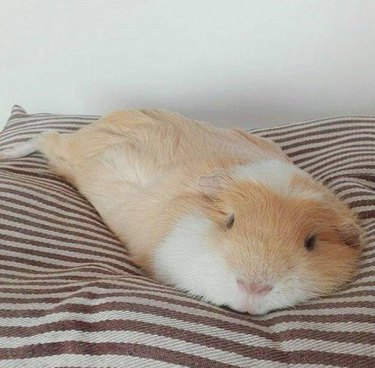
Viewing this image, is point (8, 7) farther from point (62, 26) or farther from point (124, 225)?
point (124, 225)

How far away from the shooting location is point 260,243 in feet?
2.79

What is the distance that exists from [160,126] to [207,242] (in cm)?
38

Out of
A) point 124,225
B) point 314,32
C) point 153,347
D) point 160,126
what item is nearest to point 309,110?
point 314,32

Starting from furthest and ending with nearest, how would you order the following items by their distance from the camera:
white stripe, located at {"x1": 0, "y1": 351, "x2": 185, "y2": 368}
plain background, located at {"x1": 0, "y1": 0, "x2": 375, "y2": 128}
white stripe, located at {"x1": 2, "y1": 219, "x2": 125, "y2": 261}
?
plain background, located at {"x1": 0, "y1": 0, "x2": 375, "y2": 128}
white stripe, located at {"x1": 2, "y1": 219, "x2": 125, "y2": 261}
white stripe, located at {"x1": 0, "y1": 351, "x2": 185, "y2": 368}

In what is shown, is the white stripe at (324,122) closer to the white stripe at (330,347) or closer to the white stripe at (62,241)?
the white stripe at (62,241)

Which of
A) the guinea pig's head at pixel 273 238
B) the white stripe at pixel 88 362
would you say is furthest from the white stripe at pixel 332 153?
the white stripe at pixel 88 362

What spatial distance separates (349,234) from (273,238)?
17cm

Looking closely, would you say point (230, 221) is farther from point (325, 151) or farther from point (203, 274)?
point (325, 151)

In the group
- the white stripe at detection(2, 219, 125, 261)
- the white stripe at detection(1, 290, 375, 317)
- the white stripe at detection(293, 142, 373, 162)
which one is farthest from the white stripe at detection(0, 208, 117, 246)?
the white stripe at detection(293, 142, 373, 162)

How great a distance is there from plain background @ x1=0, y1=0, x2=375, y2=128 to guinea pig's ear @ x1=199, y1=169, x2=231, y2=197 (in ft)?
2.80

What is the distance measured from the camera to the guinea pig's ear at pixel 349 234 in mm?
958

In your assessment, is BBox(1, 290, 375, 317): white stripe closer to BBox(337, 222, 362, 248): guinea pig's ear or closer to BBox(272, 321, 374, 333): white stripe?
BBox(272, 321, 374, 333): white stripe

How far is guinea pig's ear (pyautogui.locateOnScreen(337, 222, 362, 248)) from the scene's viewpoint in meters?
0.96

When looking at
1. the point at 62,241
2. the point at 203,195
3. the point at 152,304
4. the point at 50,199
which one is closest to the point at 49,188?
the point at 50,199
